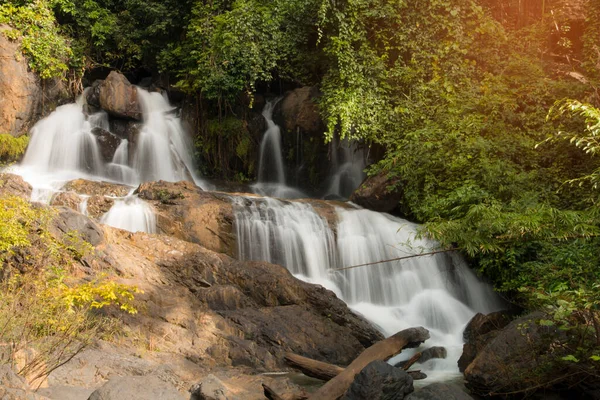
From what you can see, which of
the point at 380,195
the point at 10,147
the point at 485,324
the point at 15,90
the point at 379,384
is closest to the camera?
the point at 379,384

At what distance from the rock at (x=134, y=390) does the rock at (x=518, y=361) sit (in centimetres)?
403

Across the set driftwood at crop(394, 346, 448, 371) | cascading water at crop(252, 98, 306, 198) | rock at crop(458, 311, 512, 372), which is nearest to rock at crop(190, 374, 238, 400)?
driftwood at crop(394, 346, 448, 371)

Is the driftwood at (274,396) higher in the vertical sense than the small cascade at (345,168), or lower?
lower

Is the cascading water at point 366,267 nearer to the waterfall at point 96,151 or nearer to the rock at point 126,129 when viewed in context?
the waterfall at point 96,151

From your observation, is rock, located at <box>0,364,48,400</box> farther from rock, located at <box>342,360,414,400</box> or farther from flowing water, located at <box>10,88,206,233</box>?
flowing water, located at <box>10,88,206,233</box>

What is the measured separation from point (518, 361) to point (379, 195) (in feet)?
25.0

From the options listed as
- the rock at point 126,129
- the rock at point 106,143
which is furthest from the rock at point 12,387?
the rock at point 126,129

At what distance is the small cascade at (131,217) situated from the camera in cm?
1127

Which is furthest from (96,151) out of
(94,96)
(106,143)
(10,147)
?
(94,96)

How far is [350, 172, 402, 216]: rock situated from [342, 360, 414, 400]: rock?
7.80 metres

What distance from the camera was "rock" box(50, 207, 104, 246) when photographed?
28.1ft

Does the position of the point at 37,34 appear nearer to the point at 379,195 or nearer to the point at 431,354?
the point at 379,195

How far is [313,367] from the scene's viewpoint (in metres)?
7.83

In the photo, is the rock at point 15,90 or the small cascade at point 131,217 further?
the rock at point 15,90
